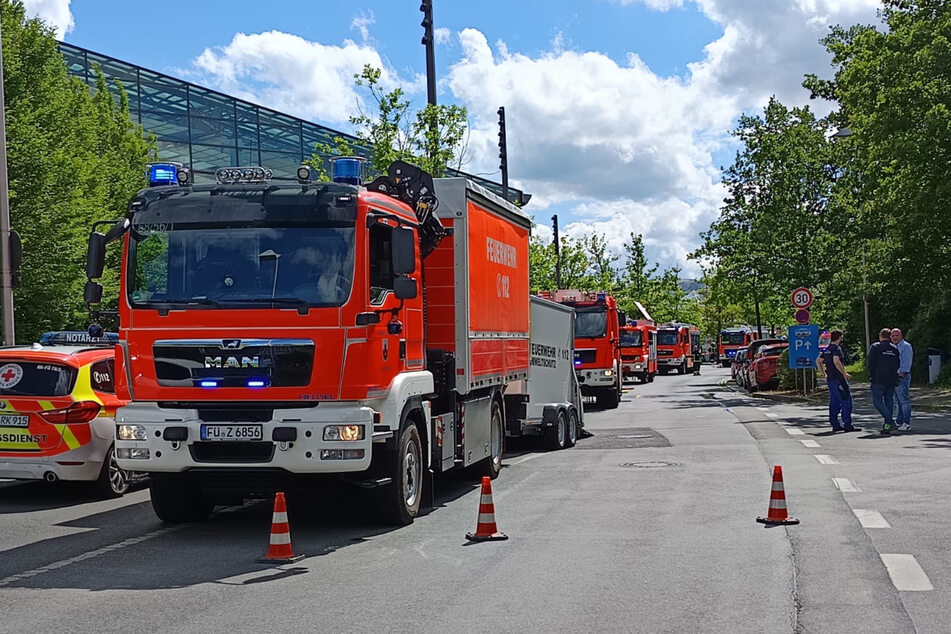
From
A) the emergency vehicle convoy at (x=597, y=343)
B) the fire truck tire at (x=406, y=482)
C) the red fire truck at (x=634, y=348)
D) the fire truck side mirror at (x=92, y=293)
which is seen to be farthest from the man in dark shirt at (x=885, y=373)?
the red fire truck at (x=634, y=348)

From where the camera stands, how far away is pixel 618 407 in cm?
3203

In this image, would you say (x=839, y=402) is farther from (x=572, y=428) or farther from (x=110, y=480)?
(x=110, y=480)

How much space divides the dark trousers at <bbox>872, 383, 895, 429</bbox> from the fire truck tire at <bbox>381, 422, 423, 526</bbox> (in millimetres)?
11760

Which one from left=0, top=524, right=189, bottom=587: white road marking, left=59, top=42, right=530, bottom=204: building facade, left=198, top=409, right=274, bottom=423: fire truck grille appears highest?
left=59, top=42, right=530, bottom=204: building facade

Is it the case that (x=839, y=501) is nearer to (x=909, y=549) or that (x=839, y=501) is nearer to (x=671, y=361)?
(x=909, y=549)

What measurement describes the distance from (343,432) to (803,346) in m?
23.8

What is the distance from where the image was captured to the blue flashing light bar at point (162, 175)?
35.1ft

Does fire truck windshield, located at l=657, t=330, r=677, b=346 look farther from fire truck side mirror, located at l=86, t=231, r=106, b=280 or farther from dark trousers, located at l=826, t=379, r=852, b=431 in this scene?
fire truck side mirror, located at l=86, t=231, r=106, b=280

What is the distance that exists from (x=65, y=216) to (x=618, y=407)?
50.5ft

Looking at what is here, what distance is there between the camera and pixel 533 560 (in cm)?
880

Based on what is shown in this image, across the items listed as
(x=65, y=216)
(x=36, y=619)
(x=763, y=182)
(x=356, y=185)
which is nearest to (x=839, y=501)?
(x=356, y=185)

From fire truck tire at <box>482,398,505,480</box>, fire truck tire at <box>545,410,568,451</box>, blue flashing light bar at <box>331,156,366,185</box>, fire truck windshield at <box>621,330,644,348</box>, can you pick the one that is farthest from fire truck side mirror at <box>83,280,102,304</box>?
fire truck windshield at <box>621,330,644,348</box>

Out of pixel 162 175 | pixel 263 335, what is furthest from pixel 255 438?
pixel 162 175

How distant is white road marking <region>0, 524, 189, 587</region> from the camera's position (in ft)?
27.8
